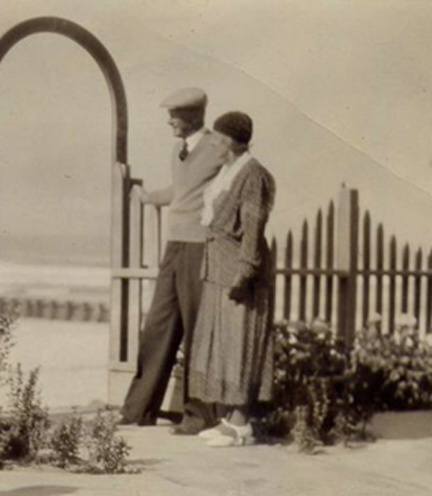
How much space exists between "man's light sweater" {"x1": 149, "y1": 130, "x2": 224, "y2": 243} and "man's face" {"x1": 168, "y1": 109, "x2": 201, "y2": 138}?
0.12ft

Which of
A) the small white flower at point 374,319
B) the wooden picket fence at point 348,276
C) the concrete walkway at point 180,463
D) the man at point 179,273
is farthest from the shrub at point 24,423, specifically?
the small white flower at point 374,319

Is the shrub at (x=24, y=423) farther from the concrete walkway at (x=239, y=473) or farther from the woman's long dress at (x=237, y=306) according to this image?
the woman's long dress at (x=237, y=306)

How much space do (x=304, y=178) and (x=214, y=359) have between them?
63cm

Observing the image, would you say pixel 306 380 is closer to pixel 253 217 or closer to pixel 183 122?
pixel 253 217

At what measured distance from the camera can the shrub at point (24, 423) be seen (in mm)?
4582

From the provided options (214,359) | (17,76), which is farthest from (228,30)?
(214,359)

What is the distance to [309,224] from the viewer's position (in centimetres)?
499

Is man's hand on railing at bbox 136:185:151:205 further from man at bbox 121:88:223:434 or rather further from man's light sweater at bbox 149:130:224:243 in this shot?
man's light sweater at bbox 149:130:224:243

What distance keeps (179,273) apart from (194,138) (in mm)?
430

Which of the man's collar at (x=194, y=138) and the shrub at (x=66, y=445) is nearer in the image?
the shrub at (x=66, y=445)

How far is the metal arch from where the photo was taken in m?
4.63

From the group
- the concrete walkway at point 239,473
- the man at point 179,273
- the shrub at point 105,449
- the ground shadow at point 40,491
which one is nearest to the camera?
the ground shadow at point 40,491

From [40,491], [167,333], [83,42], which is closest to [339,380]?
[167,333]

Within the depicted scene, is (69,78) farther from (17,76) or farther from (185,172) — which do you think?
A: (185,172)
